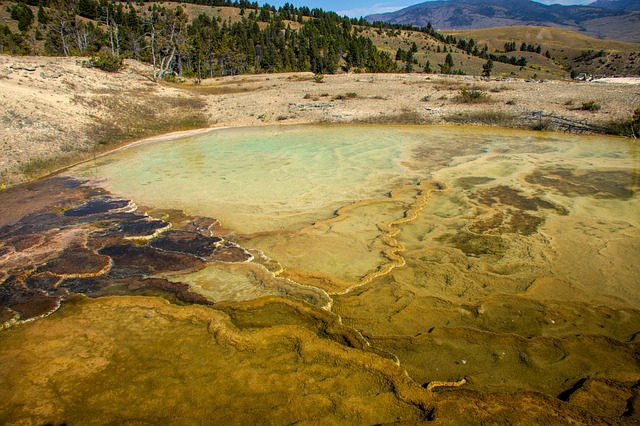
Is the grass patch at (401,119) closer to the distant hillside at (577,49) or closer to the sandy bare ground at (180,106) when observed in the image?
the sandy bare ground at (180,106)

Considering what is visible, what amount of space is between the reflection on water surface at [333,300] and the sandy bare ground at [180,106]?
Answer: 4783mm

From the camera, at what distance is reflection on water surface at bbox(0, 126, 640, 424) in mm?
3477

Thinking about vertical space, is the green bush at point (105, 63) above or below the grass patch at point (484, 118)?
above

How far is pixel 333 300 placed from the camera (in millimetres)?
5109

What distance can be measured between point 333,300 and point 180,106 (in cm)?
1985

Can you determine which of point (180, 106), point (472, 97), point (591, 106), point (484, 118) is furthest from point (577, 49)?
point (180, 106)

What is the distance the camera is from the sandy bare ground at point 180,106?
13445 millimetres

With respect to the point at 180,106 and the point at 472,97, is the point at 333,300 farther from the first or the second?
the point at 180,106

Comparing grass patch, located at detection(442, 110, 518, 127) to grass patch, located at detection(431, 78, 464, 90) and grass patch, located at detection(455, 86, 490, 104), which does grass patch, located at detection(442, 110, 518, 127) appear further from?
grass patch, located at detection(431, 78, 464, 90)

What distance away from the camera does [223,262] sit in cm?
611

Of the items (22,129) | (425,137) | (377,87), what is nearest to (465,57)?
(377,87)

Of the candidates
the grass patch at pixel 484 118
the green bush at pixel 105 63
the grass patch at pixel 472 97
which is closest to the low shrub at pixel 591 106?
the grass patch at pixel 484 118

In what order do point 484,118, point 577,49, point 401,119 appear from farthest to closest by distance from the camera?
point 577,49 < point 401,119 < point 484,118

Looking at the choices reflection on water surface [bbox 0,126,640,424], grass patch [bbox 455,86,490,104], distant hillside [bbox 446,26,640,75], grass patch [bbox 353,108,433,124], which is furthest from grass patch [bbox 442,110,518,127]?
distant hillside [bbox 446,26,640,75]
